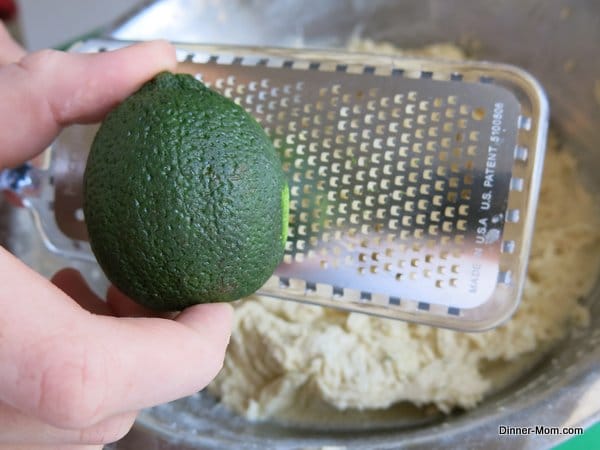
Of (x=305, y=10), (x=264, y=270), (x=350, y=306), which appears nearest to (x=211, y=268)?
(x=264, y=270)

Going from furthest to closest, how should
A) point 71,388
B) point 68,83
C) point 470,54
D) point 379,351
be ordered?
point 470,54 → point 379,351 → point 68,83 → point 71,388

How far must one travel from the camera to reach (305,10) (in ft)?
4.19

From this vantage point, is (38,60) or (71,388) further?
(38,60)

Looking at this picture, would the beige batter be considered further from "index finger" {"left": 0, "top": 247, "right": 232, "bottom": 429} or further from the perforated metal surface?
"index finger" {"left": 0, "top": 247, "right": 232, "bottom": 429}

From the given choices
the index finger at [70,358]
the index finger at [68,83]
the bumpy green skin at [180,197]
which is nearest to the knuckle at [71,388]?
the index finger at [70,358]

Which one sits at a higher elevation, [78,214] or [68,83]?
[68,83]

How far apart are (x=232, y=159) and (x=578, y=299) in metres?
0.76

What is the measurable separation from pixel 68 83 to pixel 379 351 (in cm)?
62

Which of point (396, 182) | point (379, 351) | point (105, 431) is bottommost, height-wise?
point (379, 351)

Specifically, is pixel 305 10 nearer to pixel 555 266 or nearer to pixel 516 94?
pixel 516 94

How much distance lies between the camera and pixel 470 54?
1269mm

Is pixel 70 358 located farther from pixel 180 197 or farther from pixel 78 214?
pixel 78 214

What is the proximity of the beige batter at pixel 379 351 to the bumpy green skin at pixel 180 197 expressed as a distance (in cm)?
36

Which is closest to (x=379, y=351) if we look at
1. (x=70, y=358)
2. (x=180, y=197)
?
(x=180, y=197)
